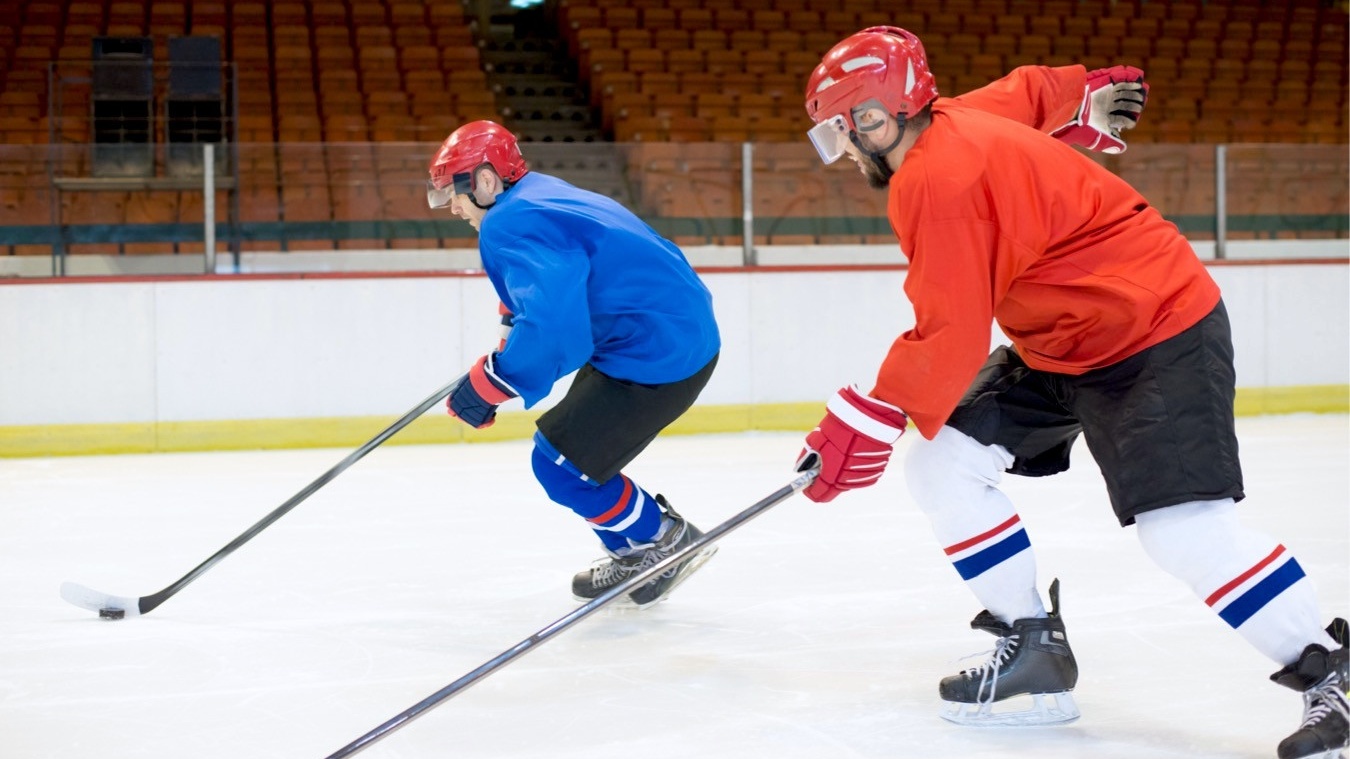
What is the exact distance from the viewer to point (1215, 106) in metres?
9.91

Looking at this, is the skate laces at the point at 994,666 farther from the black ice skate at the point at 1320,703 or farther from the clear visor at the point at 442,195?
the clear visor at the point at 442,195

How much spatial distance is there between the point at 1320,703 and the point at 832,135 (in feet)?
3.32

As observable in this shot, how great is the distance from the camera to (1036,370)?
2.08 metres

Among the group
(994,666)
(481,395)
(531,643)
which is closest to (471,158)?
(481,395)

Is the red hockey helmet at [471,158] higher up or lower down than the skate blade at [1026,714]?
higher up

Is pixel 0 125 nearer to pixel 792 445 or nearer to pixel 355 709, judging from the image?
pixel 792 445

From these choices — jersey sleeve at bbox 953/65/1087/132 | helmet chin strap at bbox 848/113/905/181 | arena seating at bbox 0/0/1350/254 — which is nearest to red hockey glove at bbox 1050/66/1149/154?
jersey sleeve at bbox 953/65/1087/132

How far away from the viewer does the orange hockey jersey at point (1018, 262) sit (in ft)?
5.92

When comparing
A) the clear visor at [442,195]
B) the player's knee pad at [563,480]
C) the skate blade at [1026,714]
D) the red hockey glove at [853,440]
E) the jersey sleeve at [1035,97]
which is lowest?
the skate blade at [1026,714]

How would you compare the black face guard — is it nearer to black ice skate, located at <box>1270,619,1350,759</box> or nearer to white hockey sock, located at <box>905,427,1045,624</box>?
white hockey sock, located at <box>905,427,1045,624</box>

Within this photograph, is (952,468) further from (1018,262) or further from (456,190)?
(456,190)

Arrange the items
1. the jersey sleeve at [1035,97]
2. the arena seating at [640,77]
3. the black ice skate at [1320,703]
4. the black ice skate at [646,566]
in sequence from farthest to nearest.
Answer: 1. the arena seating at [640,77]
2. the black ice skate at [646,566]
3. the jersey sleeve at [1035,97]
4. the black ice skate at [1320,703]

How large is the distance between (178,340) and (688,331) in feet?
11.7

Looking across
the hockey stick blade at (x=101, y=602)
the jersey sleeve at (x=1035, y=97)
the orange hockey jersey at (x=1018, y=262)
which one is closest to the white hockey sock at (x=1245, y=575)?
the orange hockey jersey at (x=1018, y=262)
